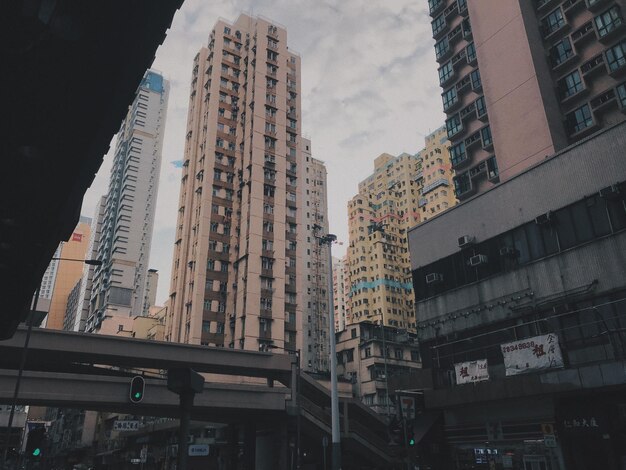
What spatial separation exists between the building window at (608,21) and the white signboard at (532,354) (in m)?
29.5

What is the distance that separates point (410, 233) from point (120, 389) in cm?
2307

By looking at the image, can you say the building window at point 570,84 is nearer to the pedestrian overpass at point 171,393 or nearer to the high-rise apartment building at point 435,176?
the pedestrian overpass at point 171,393

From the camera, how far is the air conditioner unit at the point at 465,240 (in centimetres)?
3092

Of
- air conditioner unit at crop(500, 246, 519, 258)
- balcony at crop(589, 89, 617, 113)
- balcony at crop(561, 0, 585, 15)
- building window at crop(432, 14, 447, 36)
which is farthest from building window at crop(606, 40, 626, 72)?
air conditioner unit at crop(500, 246, 519, 258)

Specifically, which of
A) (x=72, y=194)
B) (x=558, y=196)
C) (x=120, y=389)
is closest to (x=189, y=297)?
(x=120, y=389)

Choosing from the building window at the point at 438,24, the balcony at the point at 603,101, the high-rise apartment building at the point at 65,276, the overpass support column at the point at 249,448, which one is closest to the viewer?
the balcony at the point at 603,101

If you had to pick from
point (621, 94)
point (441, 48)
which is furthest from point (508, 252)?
point (441, 48)

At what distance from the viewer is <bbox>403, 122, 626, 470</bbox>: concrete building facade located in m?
22.2

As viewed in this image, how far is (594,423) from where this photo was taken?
21438mm

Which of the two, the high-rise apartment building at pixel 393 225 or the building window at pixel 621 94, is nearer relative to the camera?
the building window at pixel 621 94

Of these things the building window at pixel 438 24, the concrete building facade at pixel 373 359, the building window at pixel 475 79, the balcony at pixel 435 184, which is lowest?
the concrete building facade at pixel 373 359

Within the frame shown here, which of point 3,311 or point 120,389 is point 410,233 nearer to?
point 120,389

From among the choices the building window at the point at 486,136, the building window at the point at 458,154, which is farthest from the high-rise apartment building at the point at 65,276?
the building window at the point at 486,136

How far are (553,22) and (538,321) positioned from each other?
3201cm
